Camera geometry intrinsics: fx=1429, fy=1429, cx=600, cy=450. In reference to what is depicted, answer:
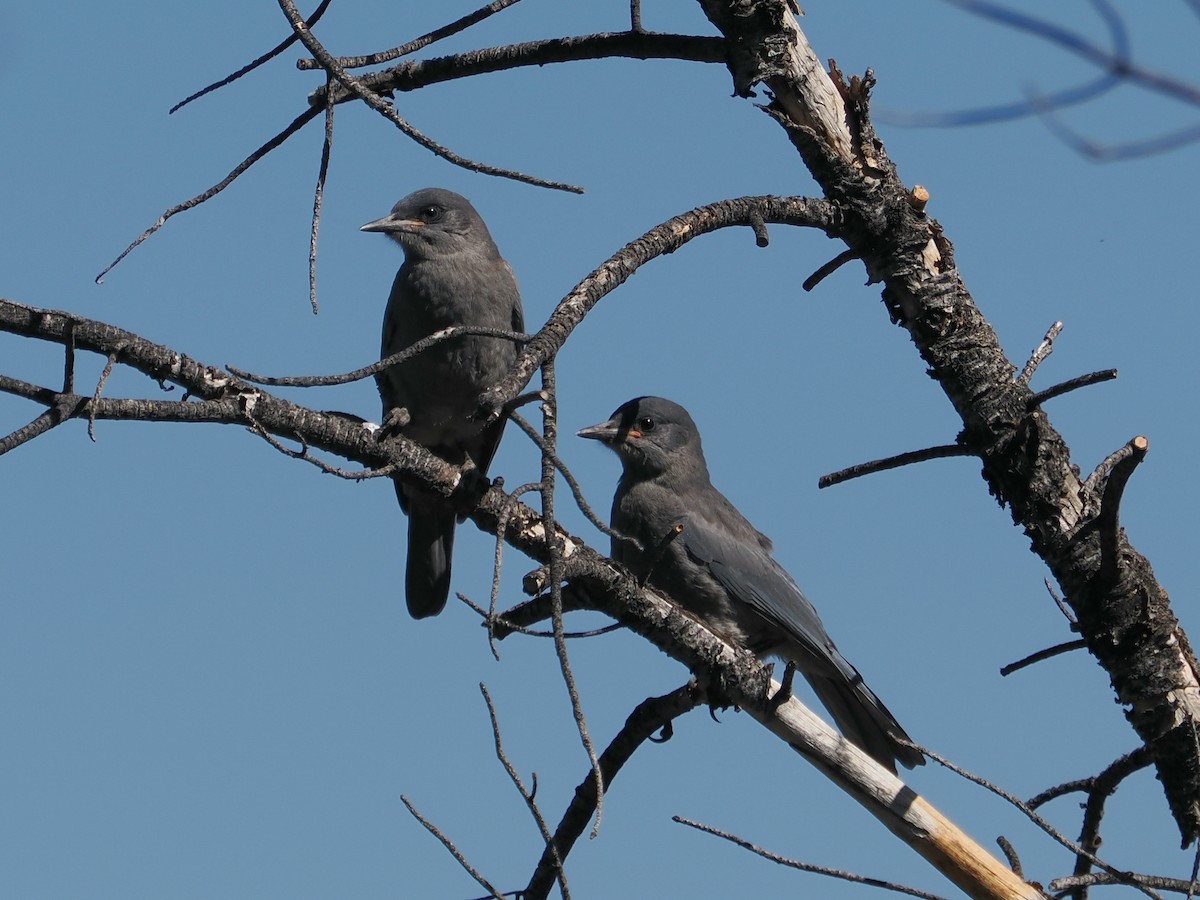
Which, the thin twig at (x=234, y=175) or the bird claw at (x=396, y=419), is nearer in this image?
the thin twig at (x=234, y=175)

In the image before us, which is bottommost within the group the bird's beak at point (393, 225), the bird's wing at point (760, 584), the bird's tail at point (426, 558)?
the bird's wing at point (760, 584)

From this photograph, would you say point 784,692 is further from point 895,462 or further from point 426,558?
point 426,558

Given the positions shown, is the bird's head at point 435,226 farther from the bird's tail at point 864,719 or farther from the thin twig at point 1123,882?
the thin twig at point 1123,882

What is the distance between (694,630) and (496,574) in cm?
141

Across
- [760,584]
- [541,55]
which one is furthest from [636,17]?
[760,584]

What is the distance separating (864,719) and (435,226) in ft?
10.7

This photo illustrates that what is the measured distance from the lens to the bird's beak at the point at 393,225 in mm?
7184

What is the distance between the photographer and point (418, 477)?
4543mm

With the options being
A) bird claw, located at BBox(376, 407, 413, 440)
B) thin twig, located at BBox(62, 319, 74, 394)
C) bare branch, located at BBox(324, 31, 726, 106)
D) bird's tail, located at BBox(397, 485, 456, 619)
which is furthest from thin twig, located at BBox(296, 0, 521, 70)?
bird's tail, located at BBox(397, 485, 456, 619)

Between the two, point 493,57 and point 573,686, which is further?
point 493,57

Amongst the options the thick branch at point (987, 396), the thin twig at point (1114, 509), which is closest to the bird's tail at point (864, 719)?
the thick branch at point (987, 396)

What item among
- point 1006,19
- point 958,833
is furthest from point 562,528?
point 1006,19

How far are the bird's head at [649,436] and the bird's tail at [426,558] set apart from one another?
3.20 feet

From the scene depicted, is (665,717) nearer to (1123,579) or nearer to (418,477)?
(418,477)
